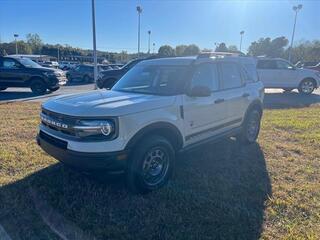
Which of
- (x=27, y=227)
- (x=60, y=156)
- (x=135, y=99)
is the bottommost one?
(x=27, y=227)

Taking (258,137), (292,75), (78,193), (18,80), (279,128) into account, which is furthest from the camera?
(292,75)

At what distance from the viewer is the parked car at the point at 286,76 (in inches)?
617

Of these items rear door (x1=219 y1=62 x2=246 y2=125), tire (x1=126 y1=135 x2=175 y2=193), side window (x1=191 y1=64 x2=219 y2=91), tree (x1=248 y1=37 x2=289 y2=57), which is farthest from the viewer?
tree (x1=248 y1=37 x2=289 y2=57)

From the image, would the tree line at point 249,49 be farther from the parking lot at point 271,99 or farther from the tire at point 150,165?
the tire at point 150,165

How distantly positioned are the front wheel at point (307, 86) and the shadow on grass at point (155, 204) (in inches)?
518

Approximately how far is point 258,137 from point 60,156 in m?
4.75

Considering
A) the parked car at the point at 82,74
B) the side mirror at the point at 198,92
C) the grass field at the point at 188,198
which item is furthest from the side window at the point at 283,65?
the parked car at the point at 82,74

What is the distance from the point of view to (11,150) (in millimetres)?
5324

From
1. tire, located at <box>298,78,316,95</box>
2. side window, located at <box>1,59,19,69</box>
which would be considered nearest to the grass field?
side window, located at <box>1,59,19,69</box>

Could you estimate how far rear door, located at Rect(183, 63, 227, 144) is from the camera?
13.8 ft

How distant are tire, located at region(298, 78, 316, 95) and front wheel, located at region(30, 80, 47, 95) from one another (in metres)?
14.0

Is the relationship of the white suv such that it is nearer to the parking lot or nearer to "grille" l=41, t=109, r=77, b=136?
"grille" l=41, t=109, r=77, b=136

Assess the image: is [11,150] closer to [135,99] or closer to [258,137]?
[135,99]

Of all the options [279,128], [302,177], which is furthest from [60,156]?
[279,128]
